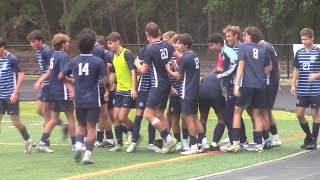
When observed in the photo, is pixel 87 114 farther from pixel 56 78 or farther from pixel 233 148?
pixel 233 148

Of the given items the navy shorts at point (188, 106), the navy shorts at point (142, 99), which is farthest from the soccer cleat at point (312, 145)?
the navy shorts at point (142, 99)

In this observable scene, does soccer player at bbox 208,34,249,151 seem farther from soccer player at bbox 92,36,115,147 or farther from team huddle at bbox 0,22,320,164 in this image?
soccer player at bbox 92,36,115,147

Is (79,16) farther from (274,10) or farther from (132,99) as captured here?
(132,99)

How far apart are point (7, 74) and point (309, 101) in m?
5.11

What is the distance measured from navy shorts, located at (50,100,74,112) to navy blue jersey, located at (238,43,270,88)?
293 cm

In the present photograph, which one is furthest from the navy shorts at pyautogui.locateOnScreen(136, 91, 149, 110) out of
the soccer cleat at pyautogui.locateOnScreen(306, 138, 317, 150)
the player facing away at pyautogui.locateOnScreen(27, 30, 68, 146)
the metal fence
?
the metal fence

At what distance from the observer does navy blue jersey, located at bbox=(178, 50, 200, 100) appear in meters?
11.6

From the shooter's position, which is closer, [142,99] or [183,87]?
[183,87]

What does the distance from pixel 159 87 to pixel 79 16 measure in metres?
31.6

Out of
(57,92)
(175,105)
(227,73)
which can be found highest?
(227,73)

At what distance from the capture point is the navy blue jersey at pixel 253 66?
1173cm

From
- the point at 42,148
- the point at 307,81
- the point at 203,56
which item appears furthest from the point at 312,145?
the point at 203,56

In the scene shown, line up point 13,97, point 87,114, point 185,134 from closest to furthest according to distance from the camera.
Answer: point 87,114 < point 13,97 < point 185,134

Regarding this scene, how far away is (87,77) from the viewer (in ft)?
35.3
